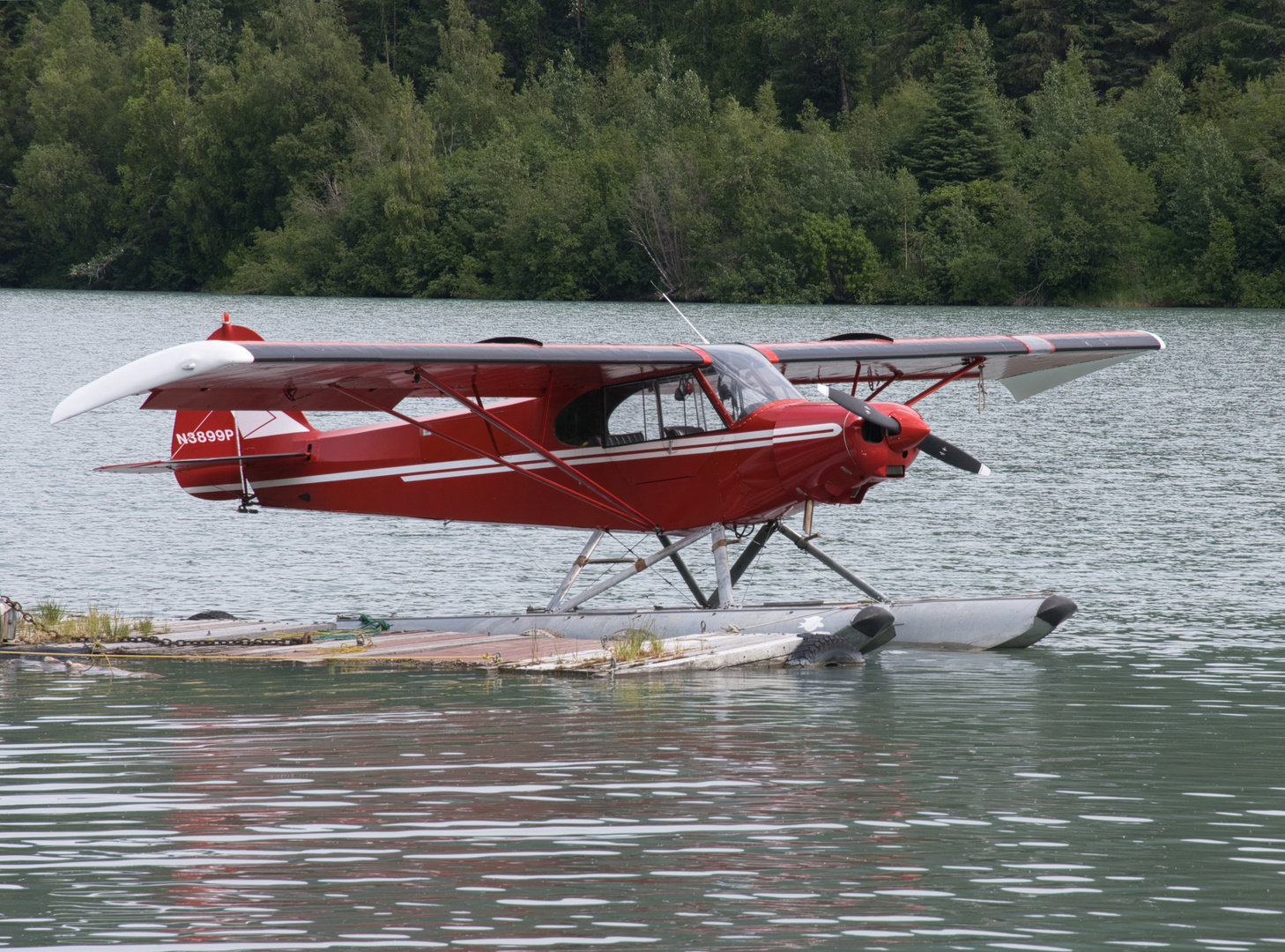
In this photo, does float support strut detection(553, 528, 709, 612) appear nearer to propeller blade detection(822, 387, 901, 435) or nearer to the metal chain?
propeller blade detection(822, 387, 901, 435)

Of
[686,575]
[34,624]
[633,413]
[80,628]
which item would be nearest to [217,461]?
[80,628]

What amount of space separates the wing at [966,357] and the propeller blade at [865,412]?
44.8 inches

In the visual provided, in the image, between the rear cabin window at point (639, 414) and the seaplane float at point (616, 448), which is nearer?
the seaplane float at point (616, 448)

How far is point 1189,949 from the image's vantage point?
5.57 meters

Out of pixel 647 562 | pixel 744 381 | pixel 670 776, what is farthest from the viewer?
pixel 647 562

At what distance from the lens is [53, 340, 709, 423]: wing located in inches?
359

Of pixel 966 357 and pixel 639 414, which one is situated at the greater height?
pixel 966 357

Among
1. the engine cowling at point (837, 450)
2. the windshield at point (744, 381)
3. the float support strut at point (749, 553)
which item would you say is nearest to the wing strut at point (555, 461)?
the float support strut at point (749, 553)

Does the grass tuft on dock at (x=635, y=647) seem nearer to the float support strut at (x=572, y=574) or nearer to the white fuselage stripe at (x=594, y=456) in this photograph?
the float support strut at (x=572, y=574)

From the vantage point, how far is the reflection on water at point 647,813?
580 centimetres

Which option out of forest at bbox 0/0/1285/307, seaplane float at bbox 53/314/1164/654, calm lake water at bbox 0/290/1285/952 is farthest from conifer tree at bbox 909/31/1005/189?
seaplane float at bbox 53/314/1164/654

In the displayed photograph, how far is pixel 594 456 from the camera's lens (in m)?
11.7

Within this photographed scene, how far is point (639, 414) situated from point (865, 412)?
6.38 ft

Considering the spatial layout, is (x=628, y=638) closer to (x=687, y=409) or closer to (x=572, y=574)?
(x=572, y=574)
